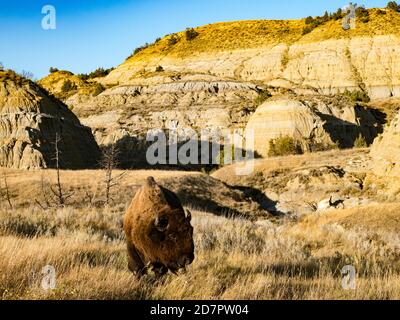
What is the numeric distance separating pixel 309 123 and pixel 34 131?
34593 mm

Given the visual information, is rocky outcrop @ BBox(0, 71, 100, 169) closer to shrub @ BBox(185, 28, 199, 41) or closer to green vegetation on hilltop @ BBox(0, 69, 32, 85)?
green vegetation on hilltop @ BBox(0, 69, 32, 85)

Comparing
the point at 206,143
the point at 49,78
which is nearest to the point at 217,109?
the point at 206,143

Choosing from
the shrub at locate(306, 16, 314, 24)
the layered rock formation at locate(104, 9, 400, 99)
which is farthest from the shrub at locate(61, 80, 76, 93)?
the shrub at locate(306, 16, 314, 24)

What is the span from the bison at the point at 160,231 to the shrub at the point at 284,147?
49736 millimetres

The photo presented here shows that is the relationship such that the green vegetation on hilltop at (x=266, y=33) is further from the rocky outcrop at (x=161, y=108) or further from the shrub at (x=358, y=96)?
the rocky outcrop at (x=161, y=108)

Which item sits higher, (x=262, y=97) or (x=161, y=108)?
(x=262, y=97)

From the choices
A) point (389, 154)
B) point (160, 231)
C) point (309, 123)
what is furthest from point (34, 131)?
point (160, 231)

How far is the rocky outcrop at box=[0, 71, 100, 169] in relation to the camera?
38125 millimetres

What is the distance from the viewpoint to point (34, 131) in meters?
39.5

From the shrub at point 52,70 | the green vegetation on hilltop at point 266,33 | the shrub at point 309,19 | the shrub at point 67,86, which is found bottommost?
A: the shrub at point 67,86

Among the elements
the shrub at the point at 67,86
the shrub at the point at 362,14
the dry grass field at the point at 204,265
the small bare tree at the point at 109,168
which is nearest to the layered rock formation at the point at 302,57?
the shrub at the point at 362,14

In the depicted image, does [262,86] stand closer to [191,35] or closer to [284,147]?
[284,147]

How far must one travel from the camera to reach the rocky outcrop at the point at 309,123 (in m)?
58.2

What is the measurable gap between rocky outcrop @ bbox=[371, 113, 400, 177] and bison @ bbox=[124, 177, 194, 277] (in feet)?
101
